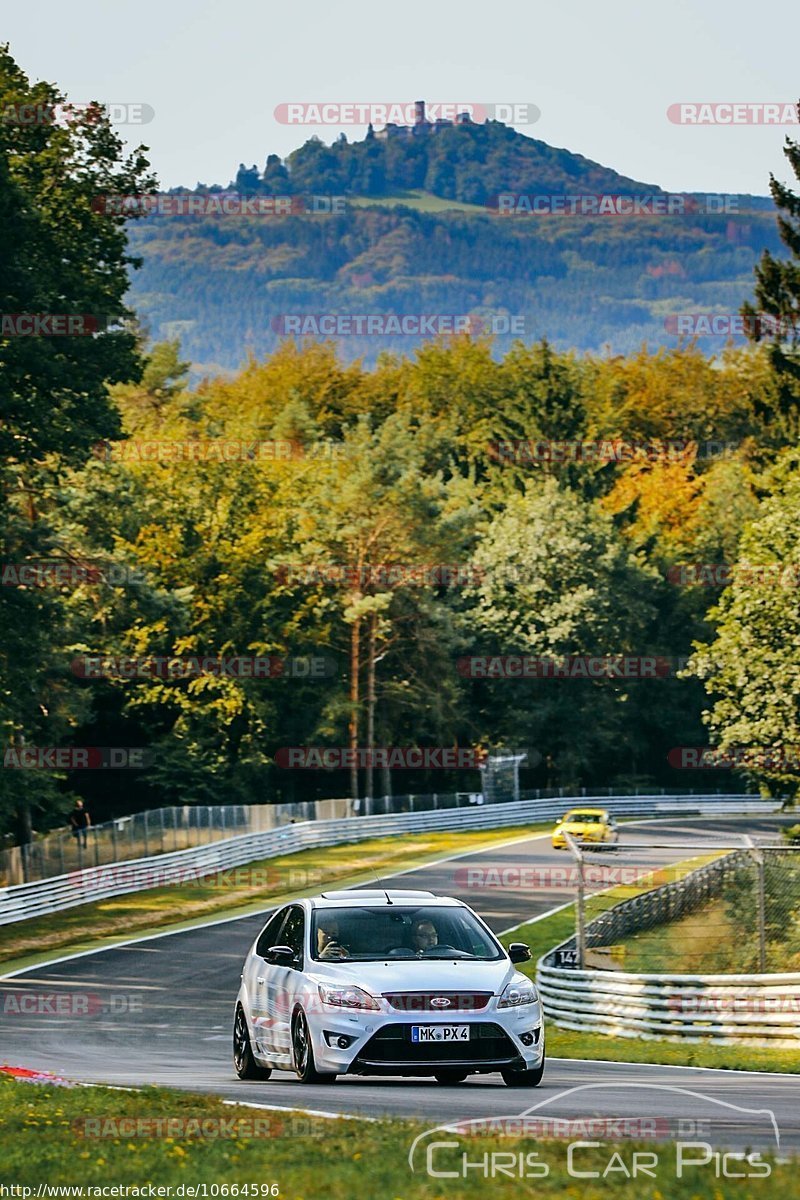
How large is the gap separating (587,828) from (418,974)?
142ft

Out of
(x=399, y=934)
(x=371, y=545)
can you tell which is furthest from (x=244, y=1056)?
(x=371, y=545)

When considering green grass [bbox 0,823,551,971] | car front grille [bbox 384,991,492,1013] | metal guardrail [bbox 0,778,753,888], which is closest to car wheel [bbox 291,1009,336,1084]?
car front grille [bbox 384,991,492,1013]

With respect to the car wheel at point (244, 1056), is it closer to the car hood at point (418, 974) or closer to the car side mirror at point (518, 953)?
the car hood at point (418, 974)

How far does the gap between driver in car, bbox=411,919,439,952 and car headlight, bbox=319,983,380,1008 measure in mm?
1144

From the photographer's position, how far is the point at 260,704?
231ft

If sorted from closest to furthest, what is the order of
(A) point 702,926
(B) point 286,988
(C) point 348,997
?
(C) point 348,997, (B) point 286,988, (A) point 702,926

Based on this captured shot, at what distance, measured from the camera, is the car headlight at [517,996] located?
13672mm

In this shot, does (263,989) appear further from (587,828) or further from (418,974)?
(587,828)

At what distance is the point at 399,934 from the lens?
14734 mm

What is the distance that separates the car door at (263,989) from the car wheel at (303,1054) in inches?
23.0

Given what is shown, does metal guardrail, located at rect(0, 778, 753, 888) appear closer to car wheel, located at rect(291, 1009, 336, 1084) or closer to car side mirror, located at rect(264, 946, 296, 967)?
car side mirror, located at rect(264, 946, 296, 967)

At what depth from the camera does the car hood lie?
13.6 metres

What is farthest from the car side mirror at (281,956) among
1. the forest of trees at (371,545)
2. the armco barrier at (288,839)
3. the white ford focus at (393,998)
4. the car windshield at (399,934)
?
the armco barrier at (288,839)

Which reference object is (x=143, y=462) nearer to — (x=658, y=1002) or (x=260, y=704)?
(x=260, y=704)
